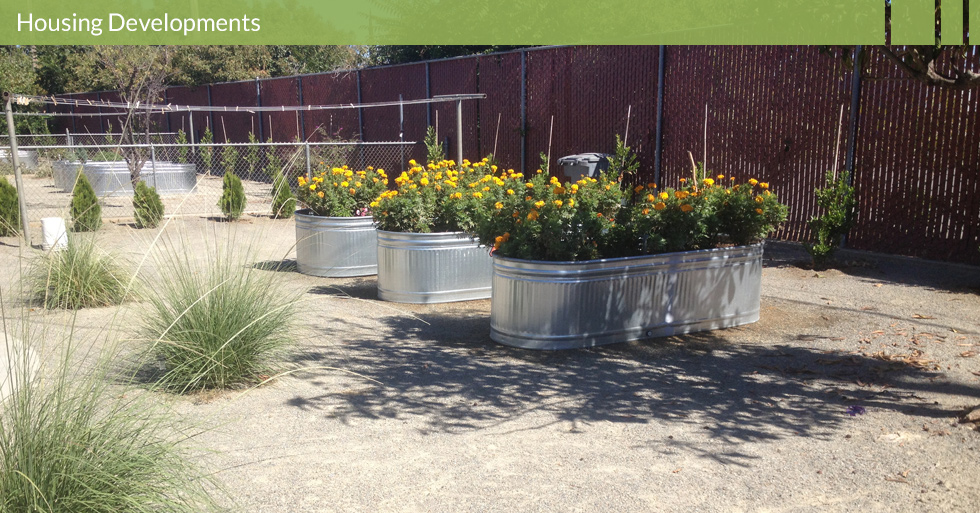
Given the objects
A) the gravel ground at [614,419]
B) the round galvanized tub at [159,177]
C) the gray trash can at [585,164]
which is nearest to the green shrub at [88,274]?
the gravel ground at [614,419]

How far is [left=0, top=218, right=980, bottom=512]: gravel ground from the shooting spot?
3.62 m

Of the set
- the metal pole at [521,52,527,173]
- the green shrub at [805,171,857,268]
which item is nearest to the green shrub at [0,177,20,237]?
the metal pole at [521,52,527,173]

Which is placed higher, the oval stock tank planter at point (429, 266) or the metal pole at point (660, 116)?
the metal pole at point (660, 116)

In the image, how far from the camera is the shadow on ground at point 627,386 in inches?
181

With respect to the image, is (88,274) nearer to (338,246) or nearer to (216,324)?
(338,246)

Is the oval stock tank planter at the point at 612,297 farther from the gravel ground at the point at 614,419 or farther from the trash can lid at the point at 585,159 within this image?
the trash can lid at the point at 585,159

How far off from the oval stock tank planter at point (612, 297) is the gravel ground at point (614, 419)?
0.55 ft

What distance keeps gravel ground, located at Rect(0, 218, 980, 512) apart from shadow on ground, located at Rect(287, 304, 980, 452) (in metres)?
0.02

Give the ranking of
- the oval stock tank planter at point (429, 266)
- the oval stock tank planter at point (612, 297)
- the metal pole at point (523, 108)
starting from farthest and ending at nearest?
the metal pole at point (523, 108) → the oval stock tank planter at point (429, 266) → the oval stock tank planter at point (612, 297)

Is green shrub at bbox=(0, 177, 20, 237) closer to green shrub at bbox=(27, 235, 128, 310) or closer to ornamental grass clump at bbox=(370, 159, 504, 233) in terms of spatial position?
green shrub at bbox=(27, 235, 128, 310)

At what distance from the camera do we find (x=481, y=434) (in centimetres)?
436
